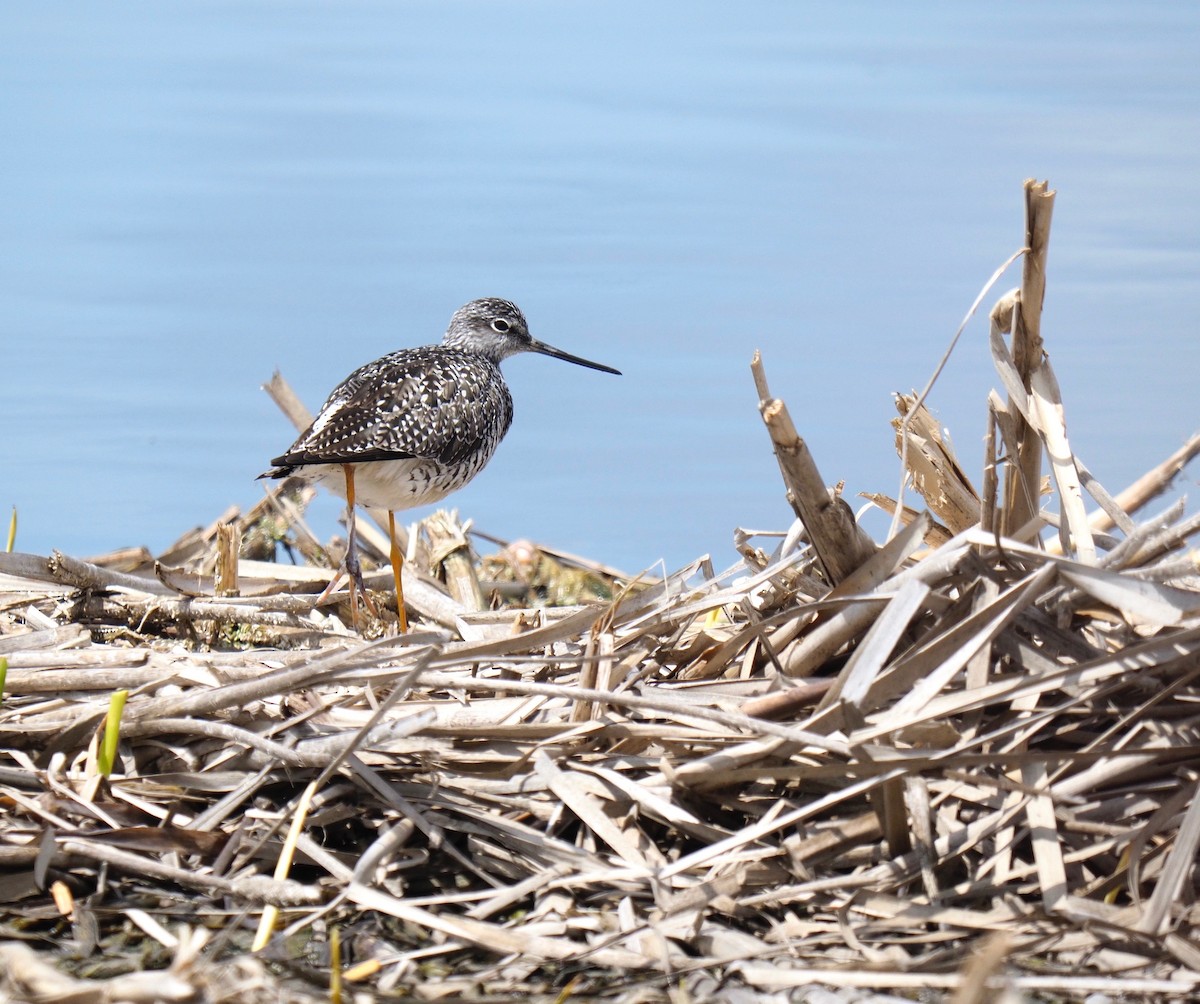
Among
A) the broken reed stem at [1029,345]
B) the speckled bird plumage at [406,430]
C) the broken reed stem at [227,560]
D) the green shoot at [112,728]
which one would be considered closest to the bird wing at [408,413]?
the speckled bird plumage at [406,430]

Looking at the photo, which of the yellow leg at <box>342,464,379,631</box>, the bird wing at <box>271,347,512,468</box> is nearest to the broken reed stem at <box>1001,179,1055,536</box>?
the yellow leg at <box>342,464,379,631</box>

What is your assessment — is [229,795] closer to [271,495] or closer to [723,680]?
[723,680]

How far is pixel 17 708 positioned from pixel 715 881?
2.50 meters

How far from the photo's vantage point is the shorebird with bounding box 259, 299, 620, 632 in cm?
720

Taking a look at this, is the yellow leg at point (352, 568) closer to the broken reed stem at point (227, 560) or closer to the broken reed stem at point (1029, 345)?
the broken reed stem at point (227, 560)

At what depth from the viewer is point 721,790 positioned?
366cm

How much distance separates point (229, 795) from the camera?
12.8ft

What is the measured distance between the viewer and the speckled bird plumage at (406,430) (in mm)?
7250

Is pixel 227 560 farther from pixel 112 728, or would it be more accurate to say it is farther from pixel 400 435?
pixel 112 728

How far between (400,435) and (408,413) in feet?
0.64

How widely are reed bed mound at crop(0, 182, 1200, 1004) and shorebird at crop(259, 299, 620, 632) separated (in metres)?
2.71

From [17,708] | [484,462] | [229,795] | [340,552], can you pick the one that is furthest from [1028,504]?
[340,552]

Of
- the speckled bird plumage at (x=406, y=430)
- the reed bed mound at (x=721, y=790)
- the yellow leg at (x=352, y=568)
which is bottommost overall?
the reed bed mound at (x=721, y=790)

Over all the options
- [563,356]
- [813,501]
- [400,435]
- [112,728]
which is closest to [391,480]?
[400,435]
